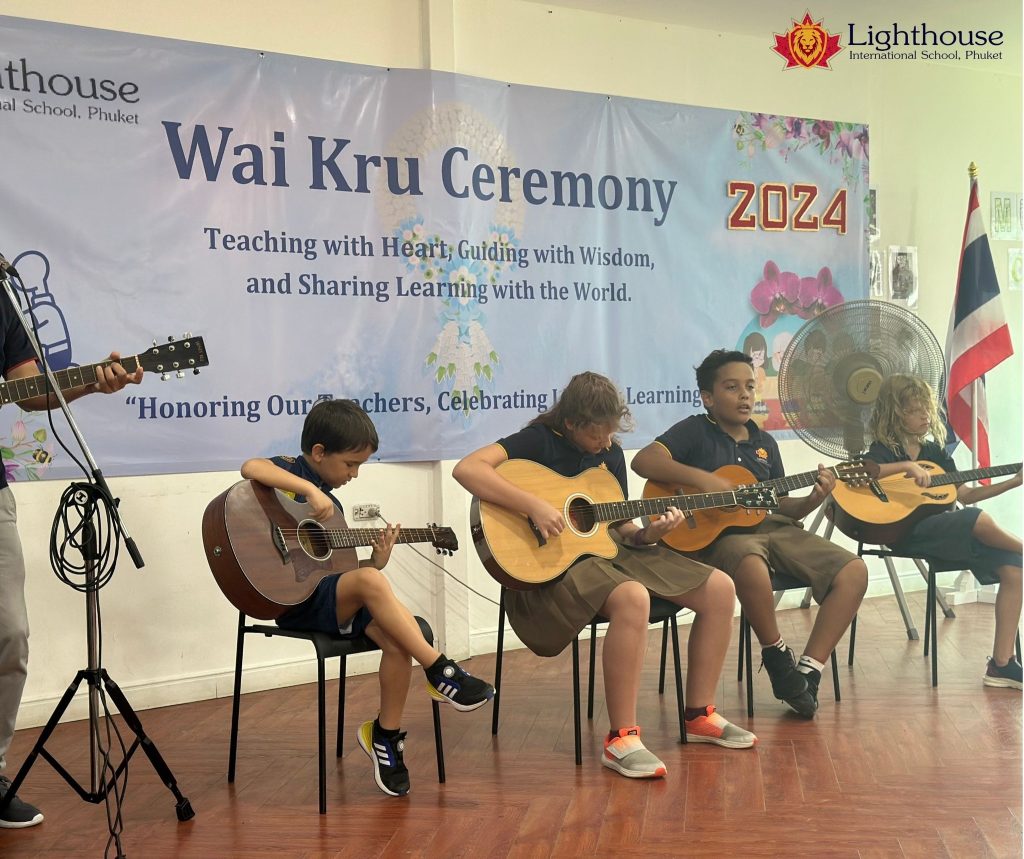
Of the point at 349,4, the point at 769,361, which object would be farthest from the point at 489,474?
the point at 769,361

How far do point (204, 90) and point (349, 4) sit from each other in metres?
0.74

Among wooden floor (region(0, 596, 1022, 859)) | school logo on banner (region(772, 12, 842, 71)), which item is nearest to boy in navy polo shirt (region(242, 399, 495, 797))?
wooden floor (region(0, 596, 1022, 859))

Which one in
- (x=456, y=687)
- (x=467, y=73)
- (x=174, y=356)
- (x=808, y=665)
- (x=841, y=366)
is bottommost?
(x=808, y=665)

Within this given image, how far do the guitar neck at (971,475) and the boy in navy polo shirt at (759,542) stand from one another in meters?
0.54

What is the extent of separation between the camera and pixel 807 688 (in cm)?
389

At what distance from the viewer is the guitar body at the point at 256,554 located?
3117 millimetres

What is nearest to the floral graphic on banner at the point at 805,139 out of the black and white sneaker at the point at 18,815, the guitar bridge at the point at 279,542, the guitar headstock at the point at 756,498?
the guitar headstock at the point at 756,498

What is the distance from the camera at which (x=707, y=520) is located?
3938 mm

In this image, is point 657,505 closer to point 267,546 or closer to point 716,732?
point 716,732

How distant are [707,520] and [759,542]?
0.65 feet

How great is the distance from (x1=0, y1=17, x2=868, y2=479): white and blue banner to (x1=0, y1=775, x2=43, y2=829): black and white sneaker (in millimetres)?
1351

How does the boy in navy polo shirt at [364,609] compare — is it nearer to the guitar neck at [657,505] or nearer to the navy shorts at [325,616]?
the navy shorts at [325,616]

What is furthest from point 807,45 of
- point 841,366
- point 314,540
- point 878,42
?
point 314,540

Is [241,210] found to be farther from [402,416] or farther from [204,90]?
[402,416]
